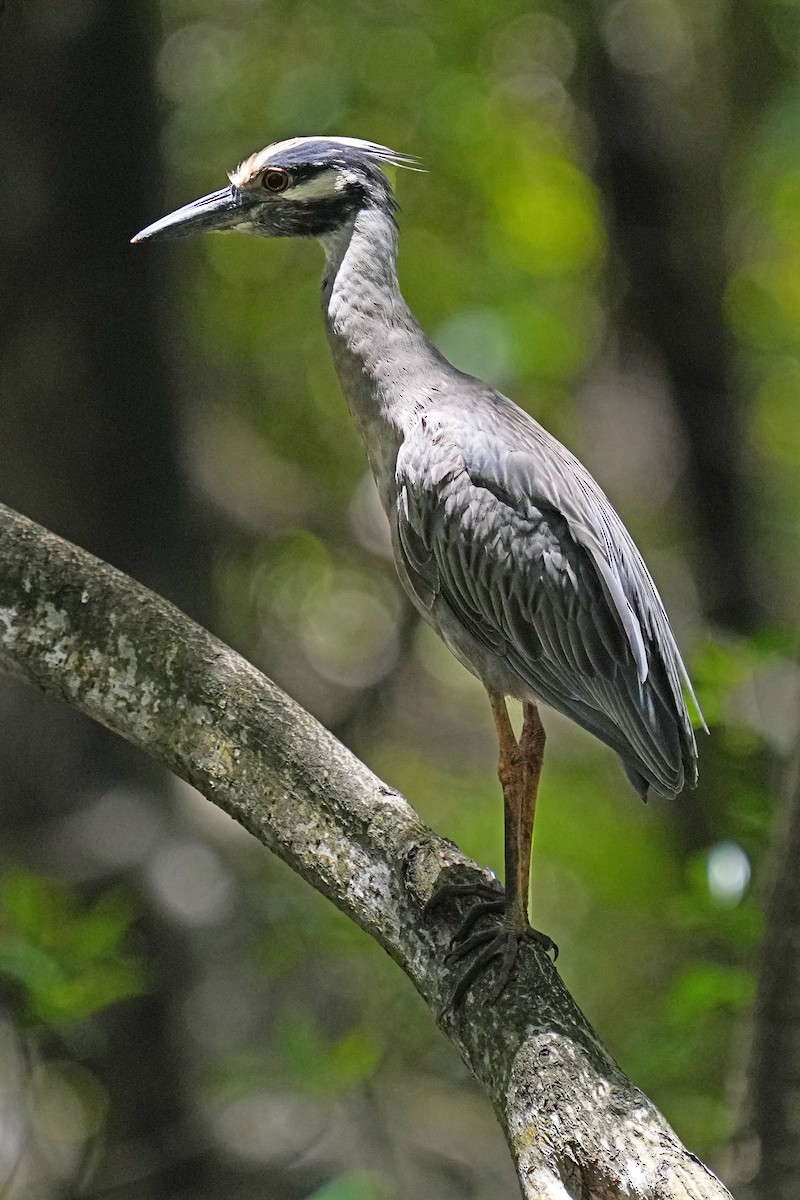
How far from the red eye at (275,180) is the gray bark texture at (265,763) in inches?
44.1

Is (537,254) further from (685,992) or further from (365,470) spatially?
(685,992)

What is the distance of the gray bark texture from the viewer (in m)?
2.30

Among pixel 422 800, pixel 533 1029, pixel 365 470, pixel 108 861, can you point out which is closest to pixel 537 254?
pixel 365 470

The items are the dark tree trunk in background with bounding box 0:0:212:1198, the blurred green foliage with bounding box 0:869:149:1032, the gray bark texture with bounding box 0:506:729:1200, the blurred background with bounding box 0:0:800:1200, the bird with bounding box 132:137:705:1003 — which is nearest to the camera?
the gray bark texture with bounding box 0:506:729:1200

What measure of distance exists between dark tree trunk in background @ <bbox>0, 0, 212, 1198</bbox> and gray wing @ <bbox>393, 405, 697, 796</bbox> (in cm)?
260

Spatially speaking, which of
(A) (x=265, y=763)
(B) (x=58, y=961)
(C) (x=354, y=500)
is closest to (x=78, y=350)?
(C) (x=354, y=500)

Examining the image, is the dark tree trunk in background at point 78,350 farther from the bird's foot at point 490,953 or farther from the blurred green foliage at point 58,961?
the bird's foot at point 490,953

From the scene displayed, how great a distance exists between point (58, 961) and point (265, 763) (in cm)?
99

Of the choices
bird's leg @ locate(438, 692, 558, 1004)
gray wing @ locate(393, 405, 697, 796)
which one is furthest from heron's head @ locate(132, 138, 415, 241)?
bird's leg @ locate(438, 692, 558, 1004)

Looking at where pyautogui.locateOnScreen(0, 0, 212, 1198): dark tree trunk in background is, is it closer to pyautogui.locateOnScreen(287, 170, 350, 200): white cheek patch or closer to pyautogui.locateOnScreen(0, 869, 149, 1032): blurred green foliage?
pyautogui.locateOnScreen(0, 869, 149, 1032): blurred green foliage

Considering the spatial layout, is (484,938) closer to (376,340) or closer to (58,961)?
(58,961)

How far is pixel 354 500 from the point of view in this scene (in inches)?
282

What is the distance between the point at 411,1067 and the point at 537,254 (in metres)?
4.14

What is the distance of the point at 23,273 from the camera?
5.18 m
